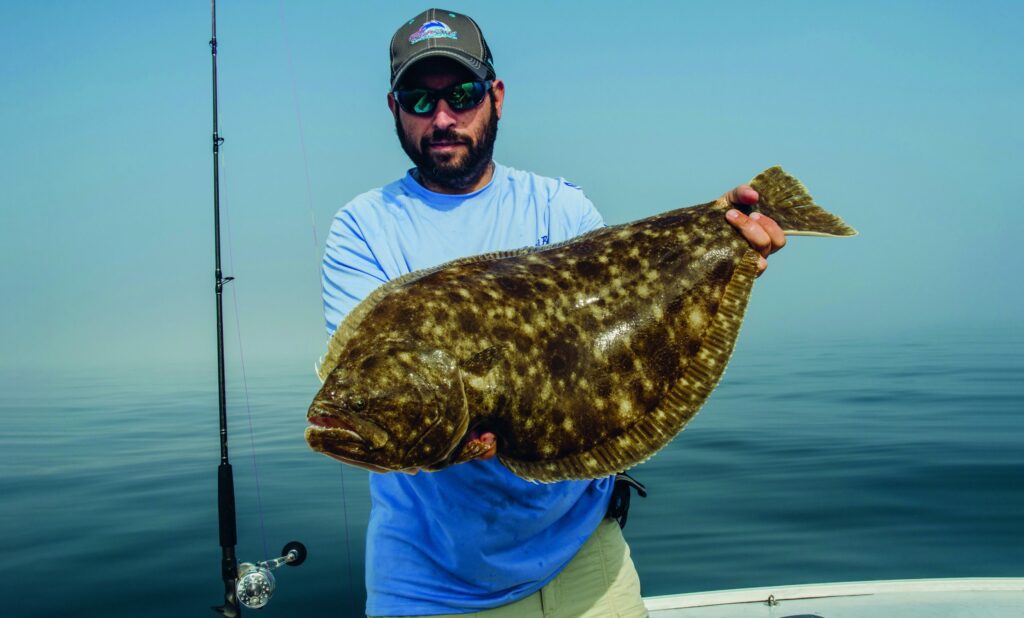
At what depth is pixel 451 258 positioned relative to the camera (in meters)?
3.47

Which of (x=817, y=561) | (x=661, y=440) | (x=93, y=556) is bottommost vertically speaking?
(x=817, y=561)

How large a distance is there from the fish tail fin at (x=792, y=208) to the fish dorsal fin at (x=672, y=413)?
27 centimetres

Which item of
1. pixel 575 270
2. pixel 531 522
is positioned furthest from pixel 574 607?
pixel 575 270

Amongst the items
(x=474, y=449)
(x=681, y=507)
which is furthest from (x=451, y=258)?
(x=681, y=507)

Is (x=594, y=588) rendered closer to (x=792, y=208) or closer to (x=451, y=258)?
(x=451, y=258)

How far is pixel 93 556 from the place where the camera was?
9.14m

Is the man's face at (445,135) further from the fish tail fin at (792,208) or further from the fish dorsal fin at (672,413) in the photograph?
the fish dorsal fin at (672,413)

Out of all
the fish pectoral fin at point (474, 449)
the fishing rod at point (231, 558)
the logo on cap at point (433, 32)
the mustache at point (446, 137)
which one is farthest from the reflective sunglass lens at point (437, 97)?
the fishing rod at point (231, 558)

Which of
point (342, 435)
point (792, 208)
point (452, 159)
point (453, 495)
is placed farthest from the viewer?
point (452, 159)

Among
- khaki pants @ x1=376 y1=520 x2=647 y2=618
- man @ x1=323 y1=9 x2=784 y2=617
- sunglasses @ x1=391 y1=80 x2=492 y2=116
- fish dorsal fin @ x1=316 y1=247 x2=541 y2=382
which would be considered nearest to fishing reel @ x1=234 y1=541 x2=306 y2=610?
man @ x1=323 y1=9 x2=784 y2=617

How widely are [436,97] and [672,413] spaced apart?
1.86 meters

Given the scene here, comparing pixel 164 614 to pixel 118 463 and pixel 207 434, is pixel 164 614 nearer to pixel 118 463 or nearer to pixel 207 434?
pixel 118 463

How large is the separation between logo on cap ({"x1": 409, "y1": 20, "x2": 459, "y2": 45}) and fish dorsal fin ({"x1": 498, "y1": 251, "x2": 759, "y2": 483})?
1.74m

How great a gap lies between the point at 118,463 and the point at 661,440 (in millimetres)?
14180
